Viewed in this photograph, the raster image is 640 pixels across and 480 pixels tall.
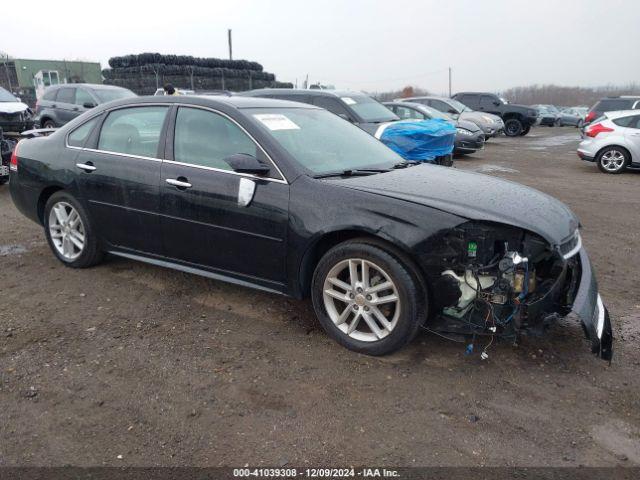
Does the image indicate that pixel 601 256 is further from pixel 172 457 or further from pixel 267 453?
pixel 172 457

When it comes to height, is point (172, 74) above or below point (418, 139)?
above

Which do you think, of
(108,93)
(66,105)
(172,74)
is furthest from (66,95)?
(172,74)

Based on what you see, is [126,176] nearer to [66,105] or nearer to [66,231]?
[66,231]

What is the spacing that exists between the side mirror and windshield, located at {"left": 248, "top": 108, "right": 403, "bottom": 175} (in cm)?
26

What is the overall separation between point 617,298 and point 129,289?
409cm

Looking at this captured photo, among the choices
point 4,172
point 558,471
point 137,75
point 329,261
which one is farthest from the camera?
point 137,75

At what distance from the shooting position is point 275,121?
3865 millimetres

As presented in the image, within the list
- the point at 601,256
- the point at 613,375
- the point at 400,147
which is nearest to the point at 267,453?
the point at 613,375

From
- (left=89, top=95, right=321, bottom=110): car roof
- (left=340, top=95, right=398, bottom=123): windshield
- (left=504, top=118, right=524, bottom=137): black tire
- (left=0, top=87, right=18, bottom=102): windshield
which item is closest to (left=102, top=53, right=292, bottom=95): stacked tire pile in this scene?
(left=0, top=87, right=18, bottom=102): windshield

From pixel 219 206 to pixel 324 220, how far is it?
32.7 inches

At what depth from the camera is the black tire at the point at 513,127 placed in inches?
914

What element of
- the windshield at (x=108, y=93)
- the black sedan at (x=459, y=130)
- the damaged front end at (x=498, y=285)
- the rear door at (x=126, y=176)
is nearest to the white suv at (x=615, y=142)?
the black sedan at (x=459, y=130)

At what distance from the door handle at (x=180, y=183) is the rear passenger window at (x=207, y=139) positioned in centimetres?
14

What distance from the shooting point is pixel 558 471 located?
92.1 inches
